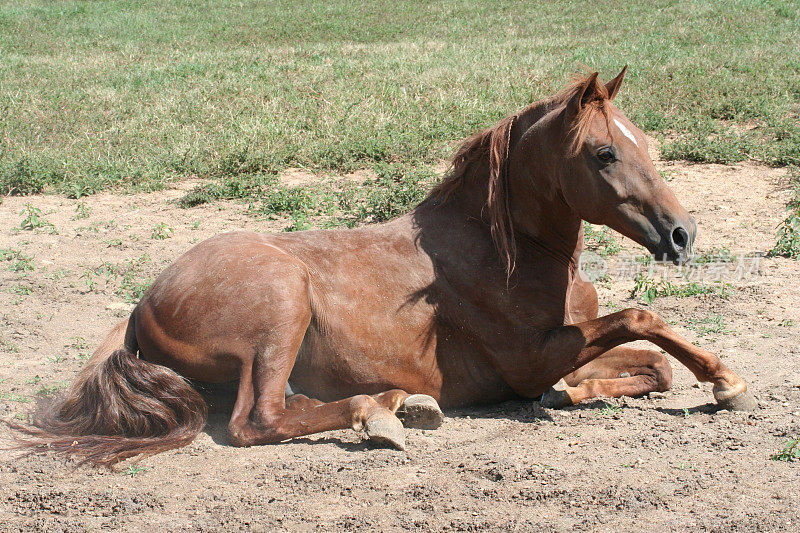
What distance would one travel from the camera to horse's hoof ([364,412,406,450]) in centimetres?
389

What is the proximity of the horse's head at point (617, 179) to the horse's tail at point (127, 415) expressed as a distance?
2255 mm

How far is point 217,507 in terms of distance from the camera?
347cm

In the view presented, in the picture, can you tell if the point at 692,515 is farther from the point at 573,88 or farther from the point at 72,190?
the point at 72,190

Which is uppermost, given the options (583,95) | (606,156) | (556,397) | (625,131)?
(583,95)

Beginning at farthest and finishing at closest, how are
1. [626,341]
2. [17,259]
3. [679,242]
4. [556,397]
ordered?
[17,259], [556,397], [626,341], [679,242]

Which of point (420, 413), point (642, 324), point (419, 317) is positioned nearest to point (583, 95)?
point (642, 324)

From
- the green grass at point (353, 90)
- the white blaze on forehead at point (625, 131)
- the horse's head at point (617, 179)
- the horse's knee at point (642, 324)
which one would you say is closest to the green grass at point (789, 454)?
the horse's knee at point (642, 324)

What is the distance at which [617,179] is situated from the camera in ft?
12.8

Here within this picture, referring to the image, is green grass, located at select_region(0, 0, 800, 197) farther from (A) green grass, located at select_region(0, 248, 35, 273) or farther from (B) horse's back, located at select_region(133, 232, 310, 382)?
(B) horse's back, located at select_region(133, 232, 310, 382)

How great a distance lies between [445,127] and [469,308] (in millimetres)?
5157

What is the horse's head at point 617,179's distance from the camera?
12.4ft

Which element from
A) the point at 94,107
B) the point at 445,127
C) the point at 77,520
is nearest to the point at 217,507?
the point at 77,520

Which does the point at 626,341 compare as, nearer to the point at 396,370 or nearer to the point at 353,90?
the point at 396,370

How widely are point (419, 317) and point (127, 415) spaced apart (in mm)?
1577
